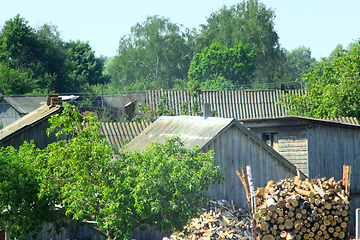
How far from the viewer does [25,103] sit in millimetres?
37500

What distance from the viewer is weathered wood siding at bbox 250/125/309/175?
64.3 ft

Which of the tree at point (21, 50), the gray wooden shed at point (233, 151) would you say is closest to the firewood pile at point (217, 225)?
the gray wooden shed at point (233, 151)

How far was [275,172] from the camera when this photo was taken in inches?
629

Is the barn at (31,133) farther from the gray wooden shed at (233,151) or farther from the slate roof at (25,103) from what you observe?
the slate roof at (25,103)

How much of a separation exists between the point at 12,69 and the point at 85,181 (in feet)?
128

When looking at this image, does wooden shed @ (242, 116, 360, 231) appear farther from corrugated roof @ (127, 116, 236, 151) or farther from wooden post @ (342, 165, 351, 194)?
wooden post @ (342, 165, 351, 194)

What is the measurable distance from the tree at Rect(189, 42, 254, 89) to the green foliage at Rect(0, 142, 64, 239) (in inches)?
2005

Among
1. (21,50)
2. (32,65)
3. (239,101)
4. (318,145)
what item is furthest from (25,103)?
(318,145)

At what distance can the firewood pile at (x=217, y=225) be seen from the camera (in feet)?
41.2

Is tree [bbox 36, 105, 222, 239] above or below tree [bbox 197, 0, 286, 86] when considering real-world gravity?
below

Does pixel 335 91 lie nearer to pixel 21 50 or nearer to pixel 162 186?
pixel 162 186

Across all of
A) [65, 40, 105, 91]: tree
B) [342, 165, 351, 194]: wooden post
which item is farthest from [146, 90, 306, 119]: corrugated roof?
[65, 40, 105, 91]: tree

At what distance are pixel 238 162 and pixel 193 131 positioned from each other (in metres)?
1.82

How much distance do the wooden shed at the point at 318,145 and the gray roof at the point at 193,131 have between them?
12.4ft
